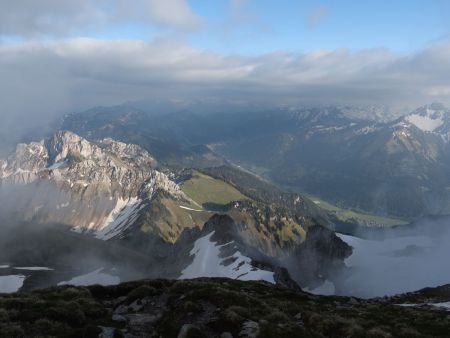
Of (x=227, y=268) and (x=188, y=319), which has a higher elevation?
(x=188, y=319)

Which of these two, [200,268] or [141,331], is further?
[200,268]

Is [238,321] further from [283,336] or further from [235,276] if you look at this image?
[235,276]

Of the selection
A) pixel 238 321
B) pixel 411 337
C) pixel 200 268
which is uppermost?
pixel 238 321

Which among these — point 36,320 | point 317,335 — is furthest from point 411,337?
point 36,320

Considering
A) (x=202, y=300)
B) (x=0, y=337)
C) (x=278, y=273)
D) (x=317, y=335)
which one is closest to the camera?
(x=0, y=337)

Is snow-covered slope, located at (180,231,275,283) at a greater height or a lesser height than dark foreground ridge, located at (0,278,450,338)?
lesser

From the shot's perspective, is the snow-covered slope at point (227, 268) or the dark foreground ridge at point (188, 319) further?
the snow-covered slope at point (227, 268)

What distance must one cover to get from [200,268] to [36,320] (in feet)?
538

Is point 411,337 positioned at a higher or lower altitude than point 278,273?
higher

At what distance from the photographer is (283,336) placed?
26.3 metres

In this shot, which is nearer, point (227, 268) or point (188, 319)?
point (188, 319)

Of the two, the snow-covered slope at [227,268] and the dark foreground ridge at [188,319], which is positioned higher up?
the dark foreground ridge at [188,319]

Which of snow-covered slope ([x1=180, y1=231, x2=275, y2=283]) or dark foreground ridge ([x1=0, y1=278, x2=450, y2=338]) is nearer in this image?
dark foreground ridge ([x1=0, y1=278, x2=450, y2=338])

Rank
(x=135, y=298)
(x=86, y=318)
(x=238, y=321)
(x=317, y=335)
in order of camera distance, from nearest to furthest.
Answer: (x=317, y=335)
(x=238, y=321)
(x=86, y=318)
(x=135, y=298)
